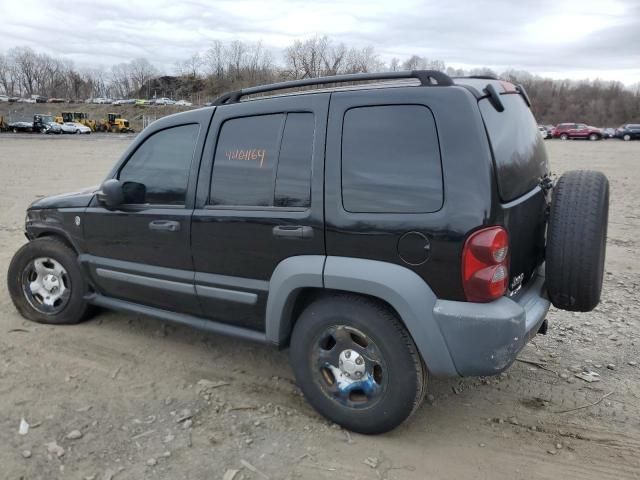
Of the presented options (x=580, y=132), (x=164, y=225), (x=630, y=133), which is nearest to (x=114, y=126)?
(x=580, y=132)

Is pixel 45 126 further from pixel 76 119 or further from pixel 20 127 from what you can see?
pixel 76 119

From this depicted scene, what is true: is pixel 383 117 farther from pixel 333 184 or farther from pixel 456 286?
pixel 456 286

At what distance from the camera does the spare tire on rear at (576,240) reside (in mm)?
2920

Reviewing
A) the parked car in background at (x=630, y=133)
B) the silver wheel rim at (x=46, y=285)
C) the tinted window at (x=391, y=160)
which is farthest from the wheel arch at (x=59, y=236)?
the parked car in background at (x=630, y=133)

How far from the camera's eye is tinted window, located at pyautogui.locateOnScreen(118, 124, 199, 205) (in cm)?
364

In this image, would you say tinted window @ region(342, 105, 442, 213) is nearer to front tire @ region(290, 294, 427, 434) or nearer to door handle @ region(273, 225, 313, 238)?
door handle @ region(273, 225, 313, 238)

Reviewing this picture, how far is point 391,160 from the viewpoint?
111 inches

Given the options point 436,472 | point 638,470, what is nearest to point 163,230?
point 436,472

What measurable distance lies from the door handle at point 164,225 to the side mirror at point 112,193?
313mm

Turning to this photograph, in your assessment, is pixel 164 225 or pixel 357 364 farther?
pixel 164 225

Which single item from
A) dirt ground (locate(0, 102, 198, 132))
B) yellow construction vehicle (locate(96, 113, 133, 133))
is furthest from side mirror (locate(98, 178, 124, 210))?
dirt ground (locate(0, 102, 198, 132))

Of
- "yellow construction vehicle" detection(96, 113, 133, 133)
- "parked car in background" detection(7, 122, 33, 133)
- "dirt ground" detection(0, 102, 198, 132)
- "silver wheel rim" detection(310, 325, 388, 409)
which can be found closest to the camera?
"silver wheel rim" detection(310, 325, 388, 409)

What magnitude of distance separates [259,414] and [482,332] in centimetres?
146

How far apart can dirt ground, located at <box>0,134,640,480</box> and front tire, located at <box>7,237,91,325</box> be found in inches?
6.2
